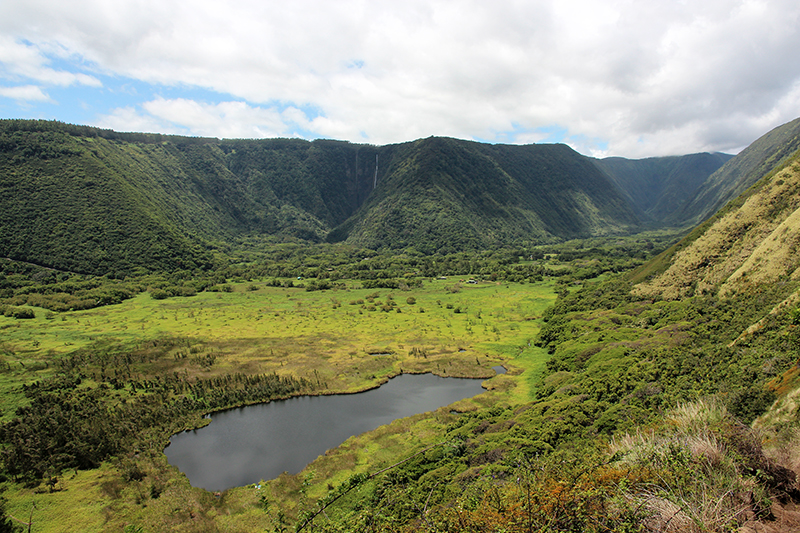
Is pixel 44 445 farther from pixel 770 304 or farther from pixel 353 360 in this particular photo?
pixel 770 304

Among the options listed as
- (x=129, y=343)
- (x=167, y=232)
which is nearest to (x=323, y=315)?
(x=129, y=343)

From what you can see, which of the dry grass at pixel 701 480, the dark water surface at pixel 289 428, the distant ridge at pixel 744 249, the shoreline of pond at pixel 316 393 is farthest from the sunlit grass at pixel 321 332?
the dry grass at pixel 701 480

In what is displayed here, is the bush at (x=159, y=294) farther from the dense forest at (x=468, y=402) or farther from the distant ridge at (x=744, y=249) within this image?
the distant ridge at (x=744, y=249)

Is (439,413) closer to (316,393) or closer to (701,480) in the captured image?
(316,393)

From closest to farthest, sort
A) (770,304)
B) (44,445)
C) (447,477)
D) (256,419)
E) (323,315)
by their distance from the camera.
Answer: (447,477) → (770,304) → (44,445) → (256,419) → (323,315)

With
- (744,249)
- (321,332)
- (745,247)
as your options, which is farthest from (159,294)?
(745,247)

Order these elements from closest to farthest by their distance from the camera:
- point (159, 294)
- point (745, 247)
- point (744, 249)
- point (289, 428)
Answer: point (289, 428) < point (744, 249) < point (745, 247) < point (159, 294)
